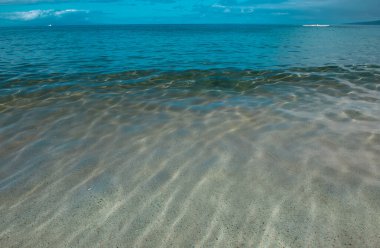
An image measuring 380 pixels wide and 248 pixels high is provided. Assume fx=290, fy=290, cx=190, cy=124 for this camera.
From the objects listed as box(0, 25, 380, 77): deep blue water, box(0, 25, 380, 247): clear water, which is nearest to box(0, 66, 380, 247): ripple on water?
box(0, 25, 380, 247): clear water

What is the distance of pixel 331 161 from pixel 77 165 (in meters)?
3.16

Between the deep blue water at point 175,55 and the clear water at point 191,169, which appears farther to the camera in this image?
the deep blue water at point 175,55

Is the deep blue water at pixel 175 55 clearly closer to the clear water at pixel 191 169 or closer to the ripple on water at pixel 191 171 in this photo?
the clear water at pixel 191 169

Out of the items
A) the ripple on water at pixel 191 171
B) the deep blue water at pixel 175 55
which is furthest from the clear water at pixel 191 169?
the deep blue water at pixel 175 55

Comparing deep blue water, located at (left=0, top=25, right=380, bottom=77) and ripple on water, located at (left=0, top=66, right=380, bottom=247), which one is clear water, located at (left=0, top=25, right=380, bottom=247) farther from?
deep blue water, located at (left=0, top=25, right=380, bottom=77)

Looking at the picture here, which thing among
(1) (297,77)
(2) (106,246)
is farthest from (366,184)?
(1) (297,77)

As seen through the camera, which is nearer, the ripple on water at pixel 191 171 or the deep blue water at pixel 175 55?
the ripple on water at pixel 191 171

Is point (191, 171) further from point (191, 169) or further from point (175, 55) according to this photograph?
point (175, 55)

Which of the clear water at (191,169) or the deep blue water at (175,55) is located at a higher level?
the deep blue water at (175,55)

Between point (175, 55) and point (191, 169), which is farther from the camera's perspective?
Result: point (175, 55)

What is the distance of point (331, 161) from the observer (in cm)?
358

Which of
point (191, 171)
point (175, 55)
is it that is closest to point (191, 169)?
point (191, 171)

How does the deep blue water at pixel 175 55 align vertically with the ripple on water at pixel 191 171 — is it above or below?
above

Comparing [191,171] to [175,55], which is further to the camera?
[175,55]
